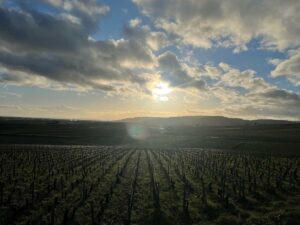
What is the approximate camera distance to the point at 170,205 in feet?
62.8

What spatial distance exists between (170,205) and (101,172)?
13414mm

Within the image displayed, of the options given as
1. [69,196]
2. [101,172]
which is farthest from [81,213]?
[101,172]

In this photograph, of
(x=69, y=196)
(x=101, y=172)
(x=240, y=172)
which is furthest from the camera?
(x=240, y=172)

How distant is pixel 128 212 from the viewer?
17.3 metres

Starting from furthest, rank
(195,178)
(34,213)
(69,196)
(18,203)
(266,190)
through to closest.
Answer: (195,178) → (266,190) → (69,196) → (18,203) → (34,213)

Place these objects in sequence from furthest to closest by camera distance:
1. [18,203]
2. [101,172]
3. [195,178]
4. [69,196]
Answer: [101,172] < [195,178] < [69,196] < [18,203]

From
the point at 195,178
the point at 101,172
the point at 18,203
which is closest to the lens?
the point at 18,203

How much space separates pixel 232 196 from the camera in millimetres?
21906

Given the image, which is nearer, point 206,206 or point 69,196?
point 206,206

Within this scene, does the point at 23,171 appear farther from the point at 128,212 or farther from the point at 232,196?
the point at 232,196

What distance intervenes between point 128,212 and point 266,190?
1282 centimetres

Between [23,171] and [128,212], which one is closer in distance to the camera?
[128,212]

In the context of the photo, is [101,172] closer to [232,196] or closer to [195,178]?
[195,178]

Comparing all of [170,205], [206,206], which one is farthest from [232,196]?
[170,205]
